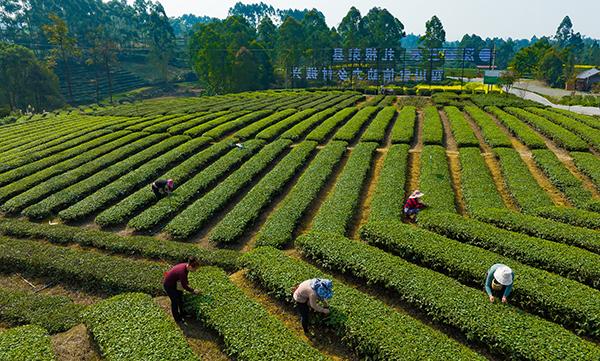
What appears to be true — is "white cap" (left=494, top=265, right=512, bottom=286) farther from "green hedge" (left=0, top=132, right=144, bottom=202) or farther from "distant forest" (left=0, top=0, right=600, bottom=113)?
Result: "distant forest" (left=0, top=0, right=600, bottom=113)

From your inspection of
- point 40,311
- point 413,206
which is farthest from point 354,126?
point 40,311

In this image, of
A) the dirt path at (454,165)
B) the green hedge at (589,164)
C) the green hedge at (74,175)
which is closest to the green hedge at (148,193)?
the green hedge at (74,175)

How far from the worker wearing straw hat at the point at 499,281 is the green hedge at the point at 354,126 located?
814 inches

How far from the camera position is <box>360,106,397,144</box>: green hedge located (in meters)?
29.4

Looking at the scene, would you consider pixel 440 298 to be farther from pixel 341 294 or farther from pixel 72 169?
pixel 72 169

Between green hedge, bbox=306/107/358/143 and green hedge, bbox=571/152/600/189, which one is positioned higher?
green hedge, bbox=306/107/358/143

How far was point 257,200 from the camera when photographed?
19500 millimetres

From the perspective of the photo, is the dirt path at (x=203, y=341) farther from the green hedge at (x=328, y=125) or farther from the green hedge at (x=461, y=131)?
the green hedge at (x=461, y=131)

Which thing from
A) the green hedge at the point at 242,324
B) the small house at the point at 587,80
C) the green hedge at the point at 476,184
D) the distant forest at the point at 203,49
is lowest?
the green hedge at the point at 242,324

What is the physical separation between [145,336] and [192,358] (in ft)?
5.27

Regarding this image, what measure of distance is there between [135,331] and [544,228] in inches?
576

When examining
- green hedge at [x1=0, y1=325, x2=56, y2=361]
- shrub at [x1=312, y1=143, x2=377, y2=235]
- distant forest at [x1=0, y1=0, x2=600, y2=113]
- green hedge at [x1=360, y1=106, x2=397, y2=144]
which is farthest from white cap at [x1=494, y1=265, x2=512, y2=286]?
distant forest at [x1=0, y1=0, x2=600, y2=113]

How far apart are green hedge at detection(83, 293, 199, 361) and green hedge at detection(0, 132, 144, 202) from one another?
51.7 ft

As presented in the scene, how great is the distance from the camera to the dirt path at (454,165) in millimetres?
18578
